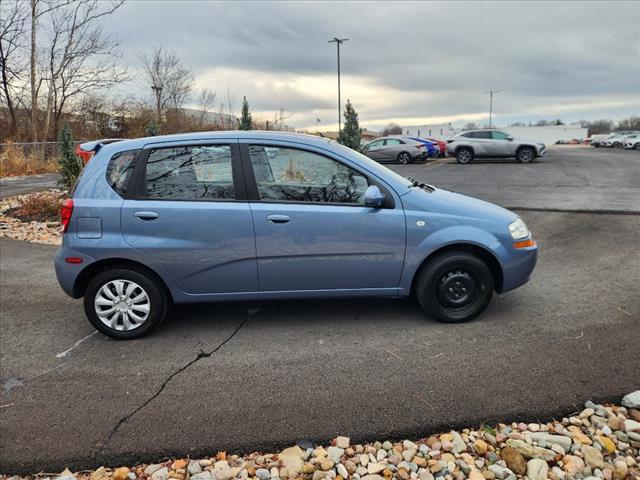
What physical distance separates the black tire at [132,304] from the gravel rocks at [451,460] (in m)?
1.62

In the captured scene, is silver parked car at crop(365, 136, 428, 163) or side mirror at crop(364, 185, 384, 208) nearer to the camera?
side mirror at crop(364, 185, 384, 208)

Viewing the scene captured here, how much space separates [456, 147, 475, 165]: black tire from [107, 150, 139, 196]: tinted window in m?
20.8

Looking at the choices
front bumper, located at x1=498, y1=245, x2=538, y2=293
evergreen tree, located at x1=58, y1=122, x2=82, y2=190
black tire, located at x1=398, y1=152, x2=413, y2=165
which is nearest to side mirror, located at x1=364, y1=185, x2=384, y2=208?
front bumper, located at x1=498, y1=245, x2=538, y2=293

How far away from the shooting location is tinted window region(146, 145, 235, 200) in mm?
4020

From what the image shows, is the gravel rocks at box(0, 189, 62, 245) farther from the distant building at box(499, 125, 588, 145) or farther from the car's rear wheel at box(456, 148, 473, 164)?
the distant building at box(499, 125, 588, 145)

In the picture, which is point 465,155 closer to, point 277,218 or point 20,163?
point 20,163

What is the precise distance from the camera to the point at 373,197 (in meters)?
3.92

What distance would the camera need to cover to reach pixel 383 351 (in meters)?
3.79

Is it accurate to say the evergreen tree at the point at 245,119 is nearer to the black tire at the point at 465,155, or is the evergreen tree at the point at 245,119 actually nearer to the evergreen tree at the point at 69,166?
the evergreen tree at the point at 69,166

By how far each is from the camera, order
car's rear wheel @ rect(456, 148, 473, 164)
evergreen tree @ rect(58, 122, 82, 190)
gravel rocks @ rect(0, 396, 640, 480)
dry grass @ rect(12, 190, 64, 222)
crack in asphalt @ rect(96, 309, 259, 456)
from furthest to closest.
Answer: car's rear wheel @ rect(456, 148, 473, 164)
evergreen tree @ rect(58, 122, 82, 190)
dry grass @ rect(12, 190, 64, 222)
crack in asphalt @ rect(96, 309, 259, 456)
gravel rocks @ rect(0, 396, 640, 480)

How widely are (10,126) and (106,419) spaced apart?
30307mm

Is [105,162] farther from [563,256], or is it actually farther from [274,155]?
[563,256]

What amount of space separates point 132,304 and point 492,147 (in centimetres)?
2153

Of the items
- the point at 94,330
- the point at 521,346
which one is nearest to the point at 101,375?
the point at 94,330
